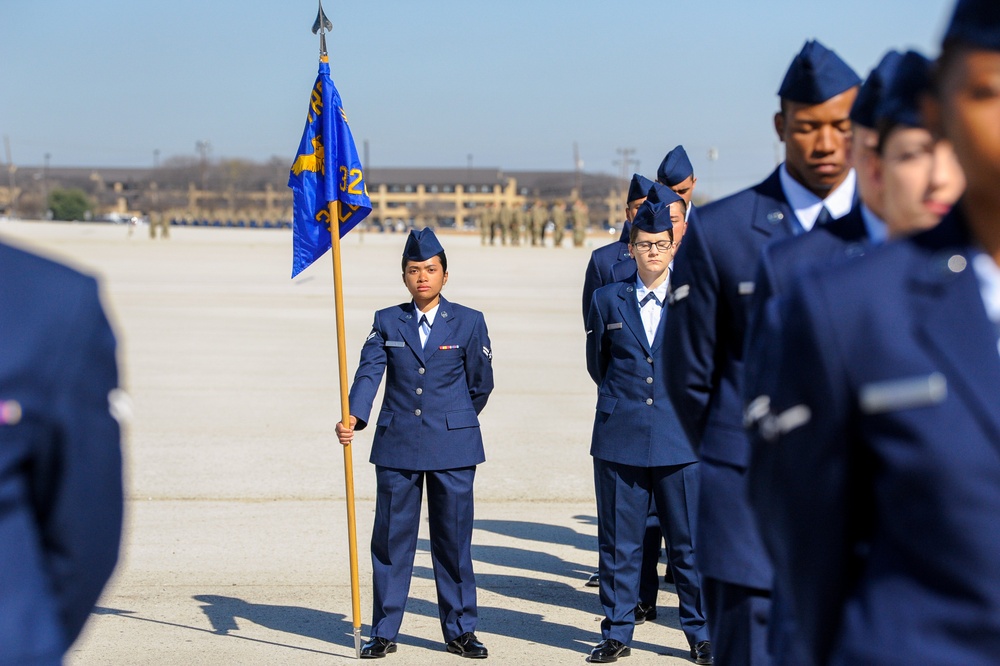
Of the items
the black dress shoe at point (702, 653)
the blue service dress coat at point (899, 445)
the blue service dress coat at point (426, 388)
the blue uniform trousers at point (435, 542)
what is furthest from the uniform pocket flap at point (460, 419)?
the blue service dress coat at point (899, 445)

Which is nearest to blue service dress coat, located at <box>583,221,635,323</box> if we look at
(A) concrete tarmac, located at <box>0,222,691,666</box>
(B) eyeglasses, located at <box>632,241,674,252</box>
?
(B) eyeglasses, located at <box>632,241,674,252</box>

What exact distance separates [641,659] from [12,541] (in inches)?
171

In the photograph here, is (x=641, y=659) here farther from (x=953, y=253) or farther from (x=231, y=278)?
(x=231, y=278)

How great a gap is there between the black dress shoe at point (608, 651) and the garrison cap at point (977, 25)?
4.59 meters

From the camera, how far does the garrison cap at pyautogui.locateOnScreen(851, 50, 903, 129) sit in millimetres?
2670

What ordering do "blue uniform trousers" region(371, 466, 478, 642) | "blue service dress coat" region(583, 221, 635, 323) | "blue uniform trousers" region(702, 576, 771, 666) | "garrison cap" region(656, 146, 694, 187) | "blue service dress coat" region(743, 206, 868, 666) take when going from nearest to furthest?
1. "blue service dress coat" region(743, 206, 868, 666)
2. "blue uniform trousers" region(702, 576, 771, 666)
3. "blue uniform trousers" region(371, 466, 478, 642)
4. "blue service dress coat" region(583, 221, 635, 323)
5. "garrison cap" region(656, 146, 694, 187)

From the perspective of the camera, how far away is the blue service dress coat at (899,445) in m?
1.71

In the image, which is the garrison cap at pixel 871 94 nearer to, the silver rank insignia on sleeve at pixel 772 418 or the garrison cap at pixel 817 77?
the garrison cap at pixel 817 77

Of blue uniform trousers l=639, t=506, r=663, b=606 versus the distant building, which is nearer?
blue uniform trousers l=639, t=506, r=663, b=606

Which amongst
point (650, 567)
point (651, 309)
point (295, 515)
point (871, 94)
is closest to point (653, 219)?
point (651, 309)

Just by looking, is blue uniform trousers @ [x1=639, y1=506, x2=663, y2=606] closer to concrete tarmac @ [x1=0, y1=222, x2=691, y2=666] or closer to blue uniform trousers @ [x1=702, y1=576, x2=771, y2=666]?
concrete tarmac @ [x1=0, y1=222, x2=691, y2=666]

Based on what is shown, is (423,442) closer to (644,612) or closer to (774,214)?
(644,612)

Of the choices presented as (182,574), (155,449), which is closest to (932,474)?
(182,574)

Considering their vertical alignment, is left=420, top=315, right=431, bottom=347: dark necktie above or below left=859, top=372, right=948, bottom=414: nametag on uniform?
below
